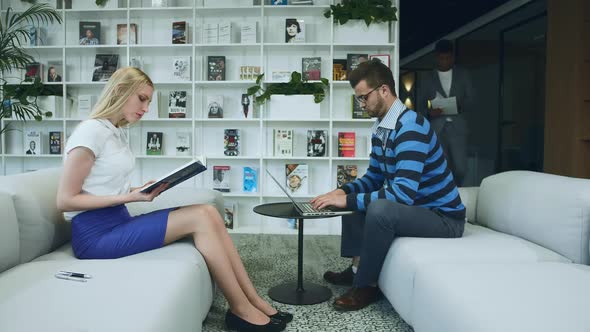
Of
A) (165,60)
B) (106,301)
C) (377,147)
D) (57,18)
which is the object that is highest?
(57,18)

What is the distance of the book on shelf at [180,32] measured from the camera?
14.4 feet

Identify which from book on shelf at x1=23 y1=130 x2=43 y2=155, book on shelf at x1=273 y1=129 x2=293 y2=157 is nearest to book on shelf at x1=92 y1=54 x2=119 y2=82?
book on shelf at x1=23 y1=130 x2=43 y2=155

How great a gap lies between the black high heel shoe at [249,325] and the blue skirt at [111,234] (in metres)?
0.44

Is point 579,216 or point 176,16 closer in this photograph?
point 579,216

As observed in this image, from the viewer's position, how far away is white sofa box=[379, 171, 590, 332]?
126 centimetres

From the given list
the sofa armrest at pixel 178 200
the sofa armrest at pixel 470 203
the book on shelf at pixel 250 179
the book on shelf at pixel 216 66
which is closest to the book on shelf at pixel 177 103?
the book on shelf at pixel 216 66

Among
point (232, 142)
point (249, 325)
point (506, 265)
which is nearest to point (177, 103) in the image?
point (232, 142)

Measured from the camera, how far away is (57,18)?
14.0ft

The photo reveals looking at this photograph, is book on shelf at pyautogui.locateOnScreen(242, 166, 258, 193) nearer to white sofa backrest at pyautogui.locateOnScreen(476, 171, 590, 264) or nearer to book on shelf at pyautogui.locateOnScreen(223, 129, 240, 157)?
book on shelf at pyautogui.locateOnScreen(223, 129, 240, 157)

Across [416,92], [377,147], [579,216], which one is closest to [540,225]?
[579,216]

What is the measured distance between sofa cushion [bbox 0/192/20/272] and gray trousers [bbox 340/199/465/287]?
56.3 inches

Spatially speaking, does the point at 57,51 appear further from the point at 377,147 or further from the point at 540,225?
the point at 540,225

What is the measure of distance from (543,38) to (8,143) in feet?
19.6

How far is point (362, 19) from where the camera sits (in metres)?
4.21
